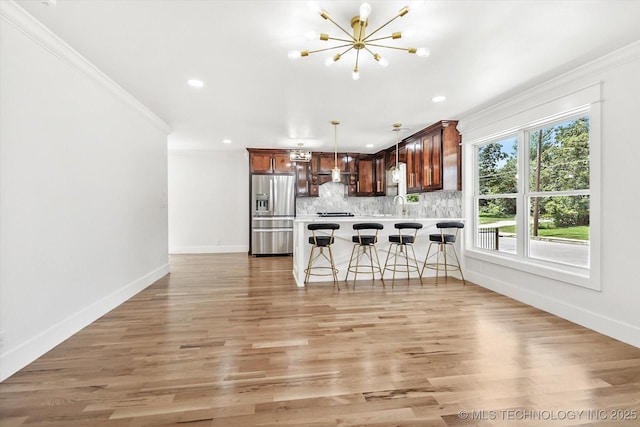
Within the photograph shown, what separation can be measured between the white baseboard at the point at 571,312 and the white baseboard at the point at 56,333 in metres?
4.49

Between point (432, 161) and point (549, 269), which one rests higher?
point (432, 161)

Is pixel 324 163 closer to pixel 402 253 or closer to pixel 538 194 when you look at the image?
pixel 402 253

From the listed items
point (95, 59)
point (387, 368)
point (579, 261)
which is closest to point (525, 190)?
point (579, 261)

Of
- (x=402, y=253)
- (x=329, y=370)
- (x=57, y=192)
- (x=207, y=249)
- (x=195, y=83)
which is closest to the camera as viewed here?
(x=329, y=370)

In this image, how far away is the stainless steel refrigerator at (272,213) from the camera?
6.57 metres

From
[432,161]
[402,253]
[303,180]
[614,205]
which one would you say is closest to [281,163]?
[303,180]

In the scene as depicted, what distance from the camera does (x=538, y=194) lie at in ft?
11.0

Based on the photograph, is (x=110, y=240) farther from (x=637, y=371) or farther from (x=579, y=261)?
(x=579, y=261)

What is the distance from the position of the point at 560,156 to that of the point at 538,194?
0.45 meters

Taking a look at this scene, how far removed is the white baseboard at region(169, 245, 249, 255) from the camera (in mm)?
6957

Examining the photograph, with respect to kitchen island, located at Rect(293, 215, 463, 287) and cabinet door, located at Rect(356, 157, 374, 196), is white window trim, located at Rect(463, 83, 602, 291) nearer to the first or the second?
kitchen island, located at Rect(293, 215, 463, 287)

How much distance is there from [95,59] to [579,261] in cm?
498

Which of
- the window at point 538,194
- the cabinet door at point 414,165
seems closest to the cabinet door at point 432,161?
the cabinet door at point 414,165

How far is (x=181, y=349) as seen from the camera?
7.48 feet
